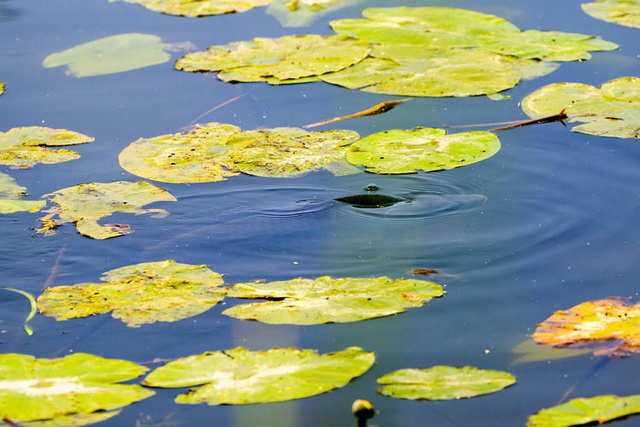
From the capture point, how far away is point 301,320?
7.22 feet

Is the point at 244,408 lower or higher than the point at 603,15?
lower

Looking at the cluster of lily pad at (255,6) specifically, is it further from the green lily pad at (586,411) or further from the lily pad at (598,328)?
the green lily pad at (586,411)

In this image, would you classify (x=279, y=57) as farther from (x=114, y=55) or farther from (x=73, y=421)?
(x=73, y=421)

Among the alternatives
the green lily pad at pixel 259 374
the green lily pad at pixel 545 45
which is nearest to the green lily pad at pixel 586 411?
the green lily pad at pixel 259 374

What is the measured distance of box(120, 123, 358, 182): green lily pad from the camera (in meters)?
3.18

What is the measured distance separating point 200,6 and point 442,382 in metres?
3.50

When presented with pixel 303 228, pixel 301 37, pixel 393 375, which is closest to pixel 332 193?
pixel 303 228

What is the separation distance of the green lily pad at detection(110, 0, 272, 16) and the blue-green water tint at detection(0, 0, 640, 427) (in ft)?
2.76

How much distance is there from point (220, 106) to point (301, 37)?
0.83 m

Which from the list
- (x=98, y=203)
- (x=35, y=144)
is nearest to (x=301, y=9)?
(x=35, y=144)

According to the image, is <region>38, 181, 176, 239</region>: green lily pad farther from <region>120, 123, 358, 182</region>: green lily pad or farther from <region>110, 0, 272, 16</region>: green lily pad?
<region>110, 0, 272, 16</region>: green lily pad

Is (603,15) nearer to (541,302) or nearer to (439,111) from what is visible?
(439,111)

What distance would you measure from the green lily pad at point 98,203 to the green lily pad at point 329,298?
63 centimetres

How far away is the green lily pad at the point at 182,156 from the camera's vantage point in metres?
3.16
